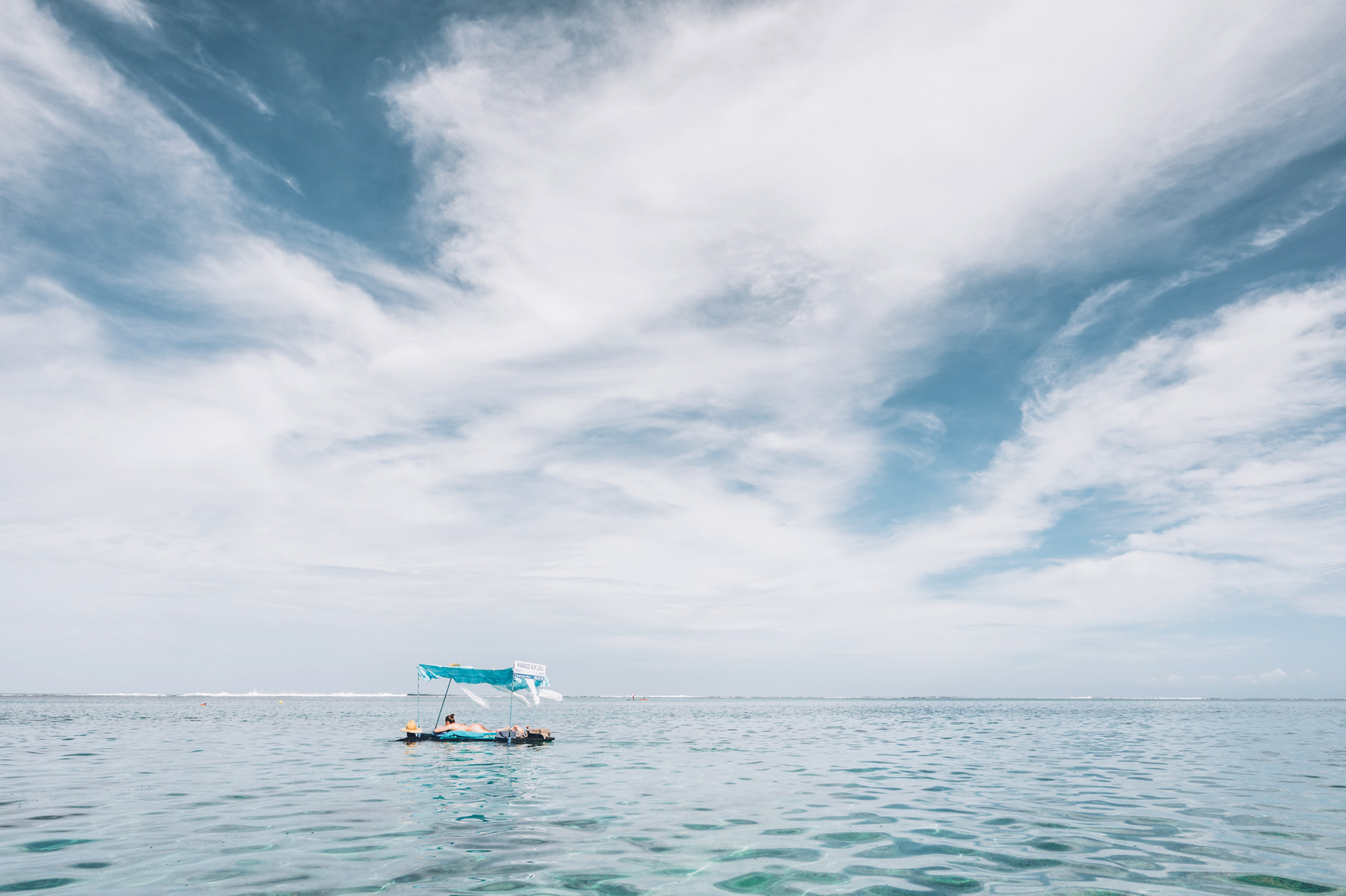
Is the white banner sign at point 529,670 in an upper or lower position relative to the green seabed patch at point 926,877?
upper

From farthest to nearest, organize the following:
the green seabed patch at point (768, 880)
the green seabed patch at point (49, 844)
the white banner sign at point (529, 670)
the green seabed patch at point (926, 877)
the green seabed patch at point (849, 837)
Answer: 1. the white banner sign at point (529, 670)
2. the green seabed patch at point (849, 837)
3. the green seabed patch at point (49, 844)
4. the green seabed patch at point (768, 880)
5. the green seabed patch at point (926, 877)

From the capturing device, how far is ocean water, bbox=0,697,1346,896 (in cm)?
1412

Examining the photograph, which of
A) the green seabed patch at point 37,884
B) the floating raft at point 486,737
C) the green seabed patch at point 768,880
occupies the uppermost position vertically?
the floating raft at point 486,737

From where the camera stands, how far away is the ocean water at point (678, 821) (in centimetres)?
1412

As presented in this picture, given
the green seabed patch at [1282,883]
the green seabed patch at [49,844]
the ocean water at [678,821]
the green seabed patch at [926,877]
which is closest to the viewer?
the green seabed patch at [1282,883]

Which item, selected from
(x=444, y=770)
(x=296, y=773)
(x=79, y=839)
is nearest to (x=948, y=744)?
(x=444, y=770)

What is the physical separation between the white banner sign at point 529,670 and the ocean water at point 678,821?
18.1 feet

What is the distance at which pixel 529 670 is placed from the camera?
44875 mm

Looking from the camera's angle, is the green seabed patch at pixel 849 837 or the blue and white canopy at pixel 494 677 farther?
the blue and white canopy at pixel 494 677

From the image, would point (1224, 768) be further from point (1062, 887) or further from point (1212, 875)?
point (1062, 887)

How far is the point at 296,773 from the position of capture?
31109 millimetres

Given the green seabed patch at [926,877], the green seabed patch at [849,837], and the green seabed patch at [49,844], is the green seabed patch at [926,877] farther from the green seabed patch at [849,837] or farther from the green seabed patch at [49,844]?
the green seabed patch at [49,844]

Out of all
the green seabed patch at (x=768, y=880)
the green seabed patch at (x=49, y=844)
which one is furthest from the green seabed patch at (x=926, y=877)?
the green seabed patch at (x=49, y=844)

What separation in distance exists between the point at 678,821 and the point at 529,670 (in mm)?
26595
